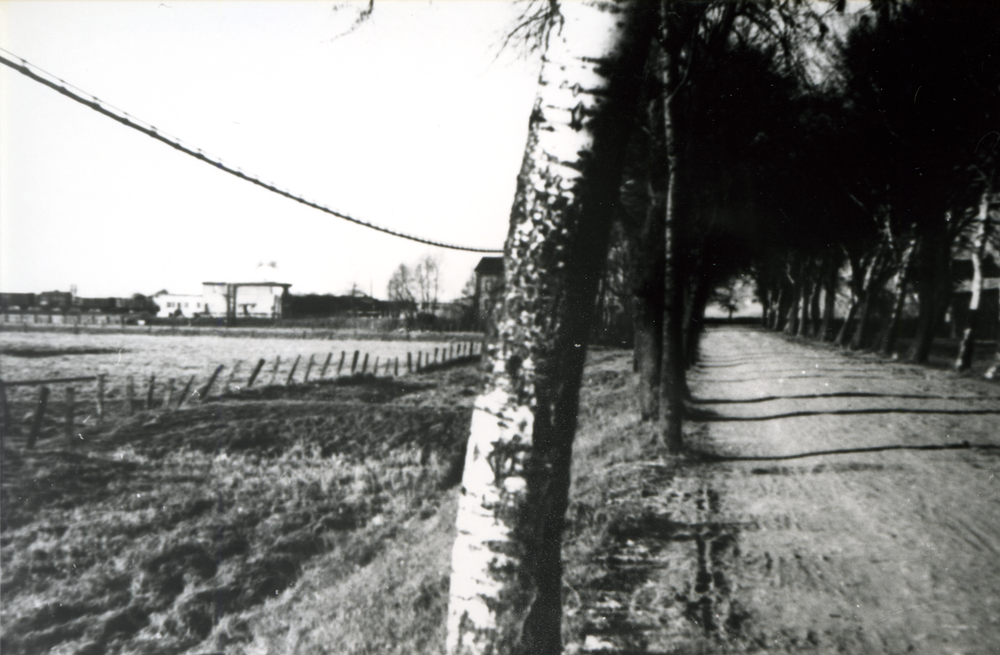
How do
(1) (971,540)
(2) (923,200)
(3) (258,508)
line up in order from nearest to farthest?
(1) (971,540) < (3) (258,508) < (2) (923,200)

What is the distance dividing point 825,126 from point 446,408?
49.4ft

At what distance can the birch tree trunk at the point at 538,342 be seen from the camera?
2.42m

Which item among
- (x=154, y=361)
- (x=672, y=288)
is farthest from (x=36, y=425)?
(x=154, y=361)

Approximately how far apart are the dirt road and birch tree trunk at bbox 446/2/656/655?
2.06 metres

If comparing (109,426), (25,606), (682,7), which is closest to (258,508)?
(25,606)

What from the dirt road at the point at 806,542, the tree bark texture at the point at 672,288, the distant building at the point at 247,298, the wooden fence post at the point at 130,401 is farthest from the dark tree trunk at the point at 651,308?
the distant building at the point at 247,298

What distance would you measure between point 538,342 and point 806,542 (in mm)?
4429

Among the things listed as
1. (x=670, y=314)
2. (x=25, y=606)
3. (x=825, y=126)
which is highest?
(x=825, y=126)

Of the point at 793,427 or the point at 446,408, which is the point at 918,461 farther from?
the point at 446,408

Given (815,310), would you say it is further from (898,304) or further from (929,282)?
(929,282)

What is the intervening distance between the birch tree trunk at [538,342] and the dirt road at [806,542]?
206cm

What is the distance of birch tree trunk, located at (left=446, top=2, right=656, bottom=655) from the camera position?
2.42 meters

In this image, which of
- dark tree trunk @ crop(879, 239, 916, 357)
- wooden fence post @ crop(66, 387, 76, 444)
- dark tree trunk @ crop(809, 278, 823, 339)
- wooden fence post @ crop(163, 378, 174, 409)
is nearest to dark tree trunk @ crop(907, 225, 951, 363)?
dark tree trunk @ crop(879, 239, 916, 357)

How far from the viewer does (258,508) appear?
8781 millimetres
